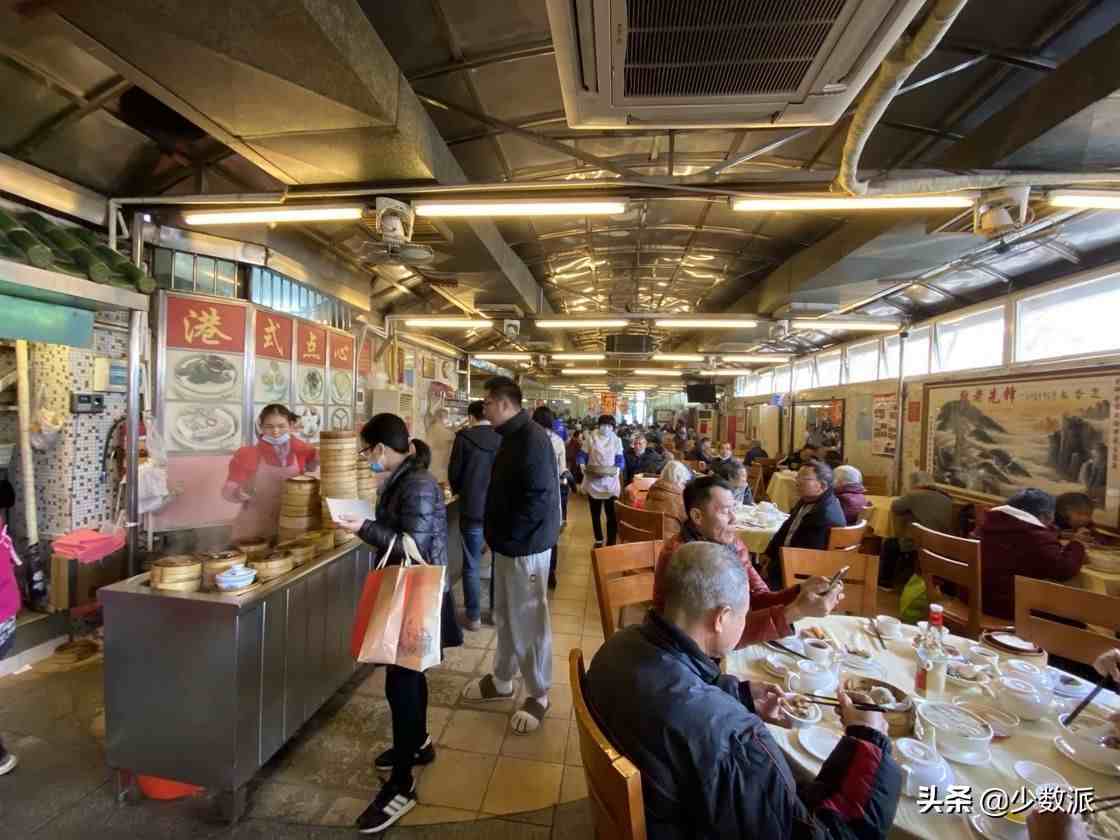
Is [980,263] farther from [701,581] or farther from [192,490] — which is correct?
[192,490]

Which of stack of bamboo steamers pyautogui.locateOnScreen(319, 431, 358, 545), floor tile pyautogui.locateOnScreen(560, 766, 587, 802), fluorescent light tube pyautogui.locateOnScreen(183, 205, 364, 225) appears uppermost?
fluorescent light tube pyautogui.locateOnScreen(183, 205, 364, 225)

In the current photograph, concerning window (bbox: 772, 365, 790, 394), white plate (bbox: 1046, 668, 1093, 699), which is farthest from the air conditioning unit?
window (bbox: 772, 365, 790, 394)

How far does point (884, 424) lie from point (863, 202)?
572 centimetres

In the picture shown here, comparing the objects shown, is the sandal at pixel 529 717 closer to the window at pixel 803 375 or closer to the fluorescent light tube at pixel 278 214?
the fluorescent light tube at pixel 278 214

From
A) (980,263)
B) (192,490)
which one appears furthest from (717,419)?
(192,490)

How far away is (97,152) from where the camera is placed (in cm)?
328

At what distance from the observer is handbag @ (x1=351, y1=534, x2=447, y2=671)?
191 centimetres

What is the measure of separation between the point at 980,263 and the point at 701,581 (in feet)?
19.1

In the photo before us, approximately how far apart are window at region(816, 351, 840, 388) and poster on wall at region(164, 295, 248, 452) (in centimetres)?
954

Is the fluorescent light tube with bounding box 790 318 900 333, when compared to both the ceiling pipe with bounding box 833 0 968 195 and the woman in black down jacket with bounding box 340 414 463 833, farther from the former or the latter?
the woman in black down jacket with bounding box 340 414 463 833

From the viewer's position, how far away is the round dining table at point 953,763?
116cm

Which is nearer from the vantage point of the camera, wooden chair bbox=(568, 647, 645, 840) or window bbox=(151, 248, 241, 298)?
wooden chair bbox=(568, 647, 645, 840)

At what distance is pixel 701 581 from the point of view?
1266mm

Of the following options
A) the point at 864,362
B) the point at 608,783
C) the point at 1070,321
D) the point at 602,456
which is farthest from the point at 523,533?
the point at 864,362
